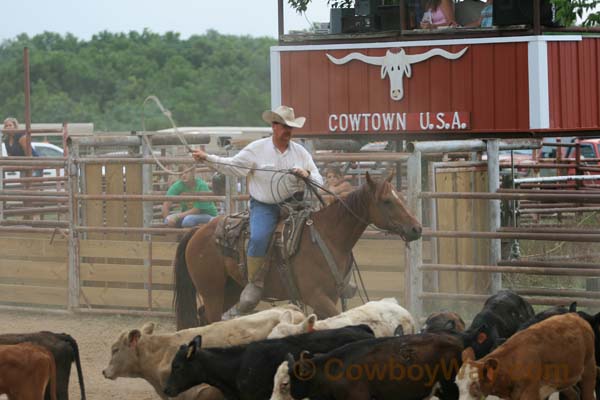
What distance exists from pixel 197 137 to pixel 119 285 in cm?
256

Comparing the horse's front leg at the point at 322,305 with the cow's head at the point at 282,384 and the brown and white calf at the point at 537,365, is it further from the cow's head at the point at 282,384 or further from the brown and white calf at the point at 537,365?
the brown and white calf at the point at 537,365

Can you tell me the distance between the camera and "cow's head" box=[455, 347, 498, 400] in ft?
21.5

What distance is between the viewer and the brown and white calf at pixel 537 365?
6.58 metres

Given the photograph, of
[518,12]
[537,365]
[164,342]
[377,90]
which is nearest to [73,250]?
[377,90]

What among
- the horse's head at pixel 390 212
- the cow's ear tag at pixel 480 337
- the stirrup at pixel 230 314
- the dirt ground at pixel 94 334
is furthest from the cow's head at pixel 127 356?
the cow's ear tag at pixel 480 337

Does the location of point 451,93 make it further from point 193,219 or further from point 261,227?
point 261,227

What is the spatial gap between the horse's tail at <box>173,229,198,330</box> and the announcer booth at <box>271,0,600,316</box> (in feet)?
7.26

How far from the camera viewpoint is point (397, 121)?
43.9 ft

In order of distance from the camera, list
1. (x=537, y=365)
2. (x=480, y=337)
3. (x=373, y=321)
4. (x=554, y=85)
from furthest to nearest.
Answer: (x=554, y=85) < (x=373, y=321) < (x=480, y=337) < (x=537, y=365)

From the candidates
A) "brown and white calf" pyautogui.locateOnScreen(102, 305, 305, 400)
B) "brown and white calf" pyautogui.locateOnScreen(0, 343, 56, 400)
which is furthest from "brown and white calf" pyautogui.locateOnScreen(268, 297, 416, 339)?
"brown and white calf" pyautogui.locateOnScreen(0, 343, 56, 400)

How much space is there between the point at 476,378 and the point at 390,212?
8.79ft

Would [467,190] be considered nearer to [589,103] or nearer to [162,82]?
[589,103]

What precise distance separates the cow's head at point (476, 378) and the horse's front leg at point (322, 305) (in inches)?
104

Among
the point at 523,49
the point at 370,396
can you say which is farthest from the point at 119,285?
the point at 370,396
